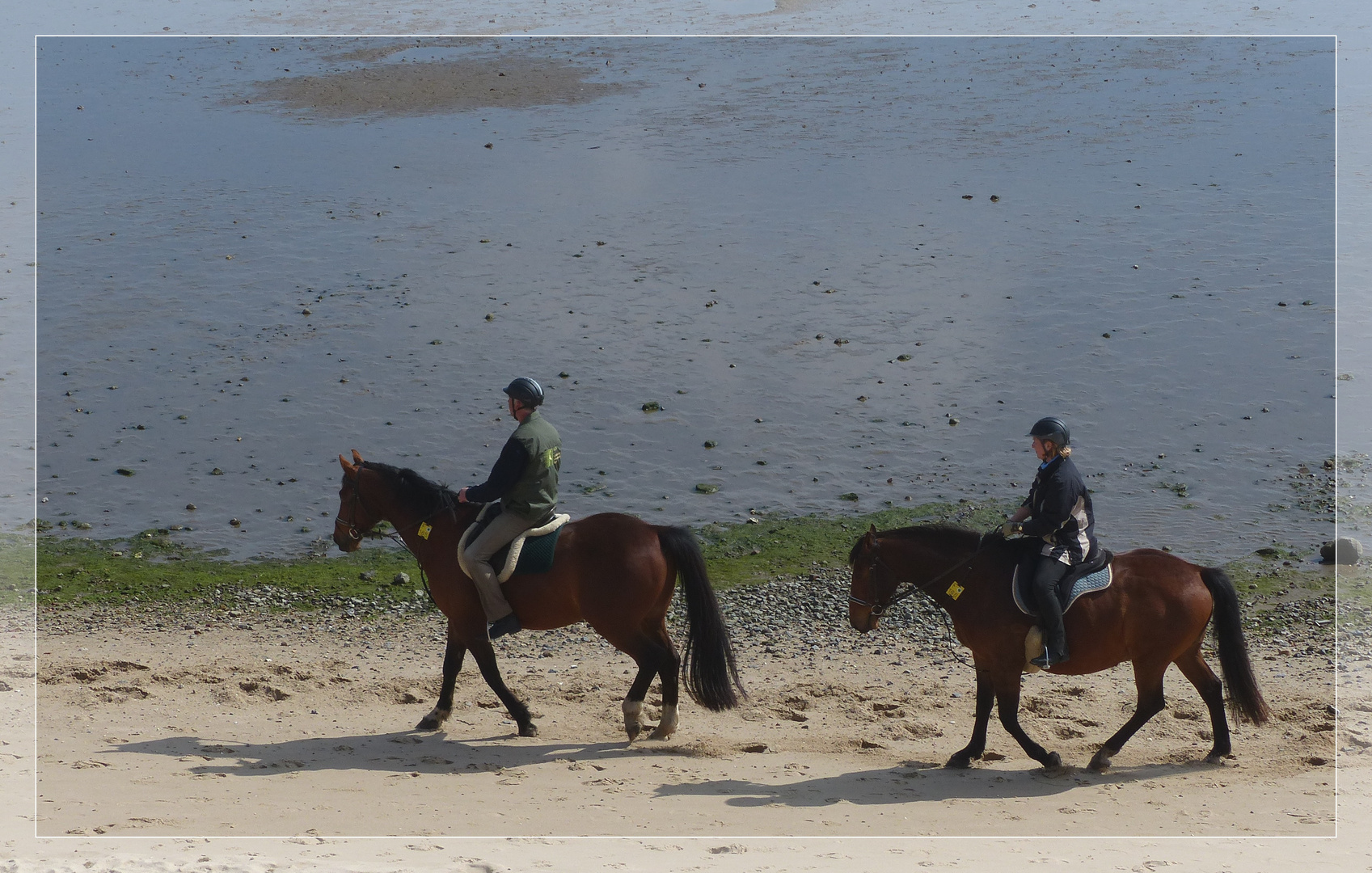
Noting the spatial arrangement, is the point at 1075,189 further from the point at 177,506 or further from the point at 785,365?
the point at 177,506

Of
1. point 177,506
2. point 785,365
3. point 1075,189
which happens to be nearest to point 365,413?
point 177,506

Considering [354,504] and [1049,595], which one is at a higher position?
[354,504]

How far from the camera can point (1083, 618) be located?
9.11 metres

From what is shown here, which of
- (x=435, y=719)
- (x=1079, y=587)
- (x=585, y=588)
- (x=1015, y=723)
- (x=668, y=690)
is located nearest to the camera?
(x=1079, y=587)

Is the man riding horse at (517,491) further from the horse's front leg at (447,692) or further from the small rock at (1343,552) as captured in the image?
the small rock at (1343,552)

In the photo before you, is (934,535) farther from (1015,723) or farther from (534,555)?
(534,555)

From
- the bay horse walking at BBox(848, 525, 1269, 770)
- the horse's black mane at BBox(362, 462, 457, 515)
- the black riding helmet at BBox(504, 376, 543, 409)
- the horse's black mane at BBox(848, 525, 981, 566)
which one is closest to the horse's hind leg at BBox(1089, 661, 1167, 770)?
the bay horse walking at BBox(848, 525, 1269, 770)

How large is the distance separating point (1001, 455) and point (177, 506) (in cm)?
999

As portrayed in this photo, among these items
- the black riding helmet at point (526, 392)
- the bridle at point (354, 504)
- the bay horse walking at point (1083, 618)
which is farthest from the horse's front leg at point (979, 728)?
the bridle at point (354, 504)

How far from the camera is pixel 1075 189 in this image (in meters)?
25.2

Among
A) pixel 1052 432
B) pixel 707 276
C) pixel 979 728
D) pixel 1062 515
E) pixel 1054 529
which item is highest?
pixel 707 276

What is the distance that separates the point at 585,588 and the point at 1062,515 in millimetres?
3407

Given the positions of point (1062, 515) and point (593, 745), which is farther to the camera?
point (593, 745)

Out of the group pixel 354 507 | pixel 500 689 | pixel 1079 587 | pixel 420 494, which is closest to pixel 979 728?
pixel 1079 587
